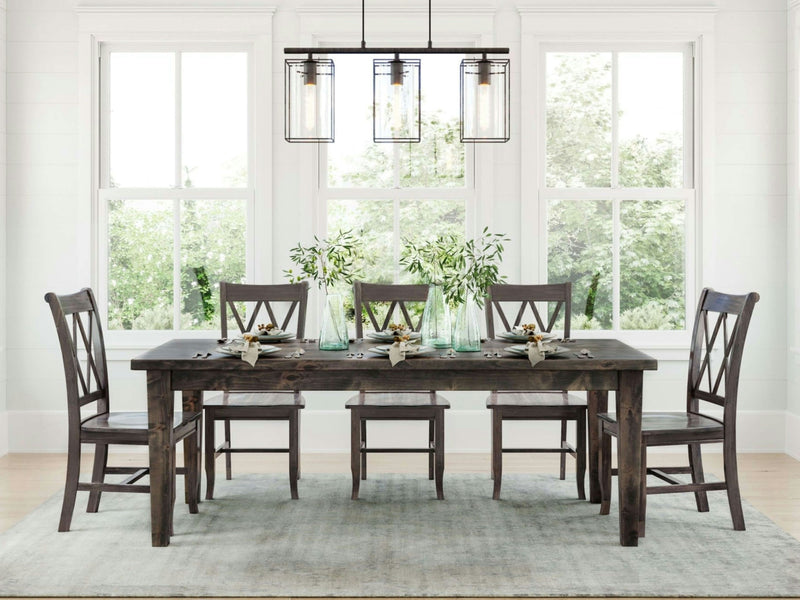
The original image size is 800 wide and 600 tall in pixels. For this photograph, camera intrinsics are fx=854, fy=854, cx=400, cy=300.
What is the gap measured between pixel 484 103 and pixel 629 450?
4.70 ft

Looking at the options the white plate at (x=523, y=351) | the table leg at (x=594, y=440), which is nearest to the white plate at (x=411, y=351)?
the white plate at (x=523, y=351)

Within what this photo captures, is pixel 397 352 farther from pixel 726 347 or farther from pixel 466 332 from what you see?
pixel 726 347

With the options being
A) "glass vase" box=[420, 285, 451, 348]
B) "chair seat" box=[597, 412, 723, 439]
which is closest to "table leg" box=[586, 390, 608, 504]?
"chair seat" box=[597, 412, 723, 439]

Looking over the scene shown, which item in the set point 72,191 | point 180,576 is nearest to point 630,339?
point 180,576

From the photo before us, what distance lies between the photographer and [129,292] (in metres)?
5.21

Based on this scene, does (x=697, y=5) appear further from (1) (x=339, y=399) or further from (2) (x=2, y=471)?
(2) (x=2, y=471)

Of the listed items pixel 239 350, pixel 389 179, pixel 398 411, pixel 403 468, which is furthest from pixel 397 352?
pixel 389 179

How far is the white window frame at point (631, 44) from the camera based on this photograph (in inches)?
200

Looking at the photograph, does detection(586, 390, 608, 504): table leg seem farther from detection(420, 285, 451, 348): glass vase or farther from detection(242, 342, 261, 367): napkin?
Answer: detection(242, 342, 261, 367): napkin

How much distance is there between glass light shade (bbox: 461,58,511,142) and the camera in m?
3.07

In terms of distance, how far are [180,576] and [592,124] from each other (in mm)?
3584

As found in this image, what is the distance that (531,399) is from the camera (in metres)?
4.09

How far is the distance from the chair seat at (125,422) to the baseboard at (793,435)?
3449 millimetres

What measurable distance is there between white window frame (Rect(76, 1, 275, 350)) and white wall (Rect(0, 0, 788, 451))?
0.06 meters
